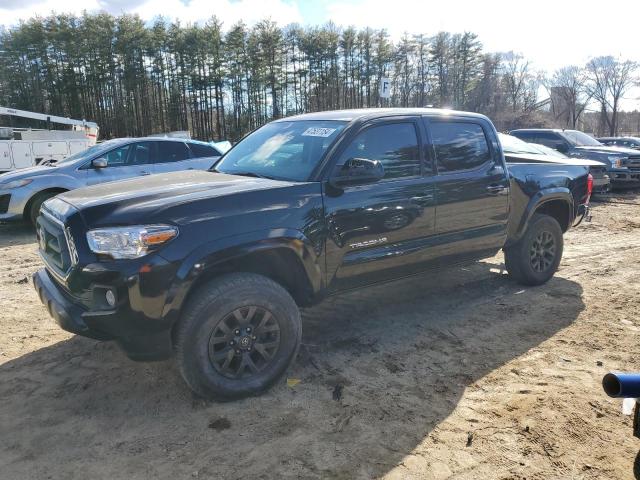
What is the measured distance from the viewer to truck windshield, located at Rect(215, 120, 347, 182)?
12.7 ft

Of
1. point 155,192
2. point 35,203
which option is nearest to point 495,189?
point 155,192

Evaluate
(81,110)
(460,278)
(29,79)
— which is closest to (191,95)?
(81,110)

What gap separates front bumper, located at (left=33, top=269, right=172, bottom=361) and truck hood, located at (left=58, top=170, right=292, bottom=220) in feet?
1.90

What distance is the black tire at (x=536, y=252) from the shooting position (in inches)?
217

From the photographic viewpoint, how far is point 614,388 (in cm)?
187

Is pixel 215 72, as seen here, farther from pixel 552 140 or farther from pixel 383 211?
pixel 383 211

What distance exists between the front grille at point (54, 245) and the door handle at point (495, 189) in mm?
3564

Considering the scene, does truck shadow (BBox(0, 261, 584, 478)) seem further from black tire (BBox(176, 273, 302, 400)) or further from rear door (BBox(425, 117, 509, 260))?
rear door (BBox(425, 117, 509, 260))

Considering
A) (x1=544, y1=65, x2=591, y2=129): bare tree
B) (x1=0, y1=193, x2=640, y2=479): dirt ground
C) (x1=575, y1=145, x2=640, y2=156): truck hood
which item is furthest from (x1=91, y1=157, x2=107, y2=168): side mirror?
(x1=544, y1=65, x2=591, y2=129): bare tree

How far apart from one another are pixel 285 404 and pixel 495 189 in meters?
2.84

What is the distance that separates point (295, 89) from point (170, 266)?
48.5 m

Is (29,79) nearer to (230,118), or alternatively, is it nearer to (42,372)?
(230,118)

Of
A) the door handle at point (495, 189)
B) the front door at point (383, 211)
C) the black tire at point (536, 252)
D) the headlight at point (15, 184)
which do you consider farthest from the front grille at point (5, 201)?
the black tire at point (536, 252)

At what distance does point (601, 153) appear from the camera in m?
14.4
